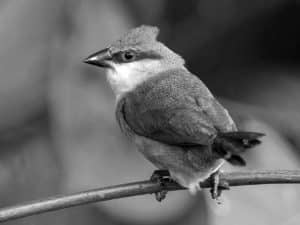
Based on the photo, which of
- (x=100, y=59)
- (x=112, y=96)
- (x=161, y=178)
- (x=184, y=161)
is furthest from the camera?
(x=112, y=96)

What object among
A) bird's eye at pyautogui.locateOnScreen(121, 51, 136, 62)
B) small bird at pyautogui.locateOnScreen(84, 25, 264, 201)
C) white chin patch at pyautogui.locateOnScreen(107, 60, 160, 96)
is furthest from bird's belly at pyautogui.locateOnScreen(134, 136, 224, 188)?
bird's eye at pyautogui.locateOnScreen(121, 51, 136, 62)

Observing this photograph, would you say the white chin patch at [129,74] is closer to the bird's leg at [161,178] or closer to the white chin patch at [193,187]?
the bird's leg at [161,178]

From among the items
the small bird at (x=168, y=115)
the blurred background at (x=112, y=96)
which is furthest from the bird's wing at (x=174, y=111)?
the blurred background at (x=112, y=96)

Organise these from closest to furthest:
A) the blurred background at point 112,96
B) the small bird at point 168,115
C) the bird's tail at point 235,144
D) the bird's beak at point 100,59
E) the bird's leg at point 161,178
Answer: the bird's tail at point 235,144 → the small bird at point 168,115 → the bird's leg at point 161,178 → the bird's beak at point 100,59 → the blurred background at point 112,96

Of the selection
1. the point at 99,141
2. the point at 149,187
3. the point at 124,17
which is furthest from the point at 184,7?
the point at 149,187

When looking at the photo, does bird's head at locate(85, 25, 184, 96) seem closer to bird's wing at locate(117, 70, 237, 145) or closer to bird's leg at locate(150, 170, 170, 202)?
bird's wing at locate(117, 70, 237, 145)

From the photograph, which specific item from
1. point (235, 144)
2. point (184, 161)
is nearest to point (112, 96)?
point (184, 161)

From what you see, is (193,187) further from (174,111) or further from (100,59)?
(100,59)

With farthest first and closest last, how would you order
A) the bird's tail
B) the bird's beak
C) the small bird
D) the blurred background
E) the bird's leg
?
the blurred background → the bird's beak → the bird's leg → the small bird → the bird's tail
